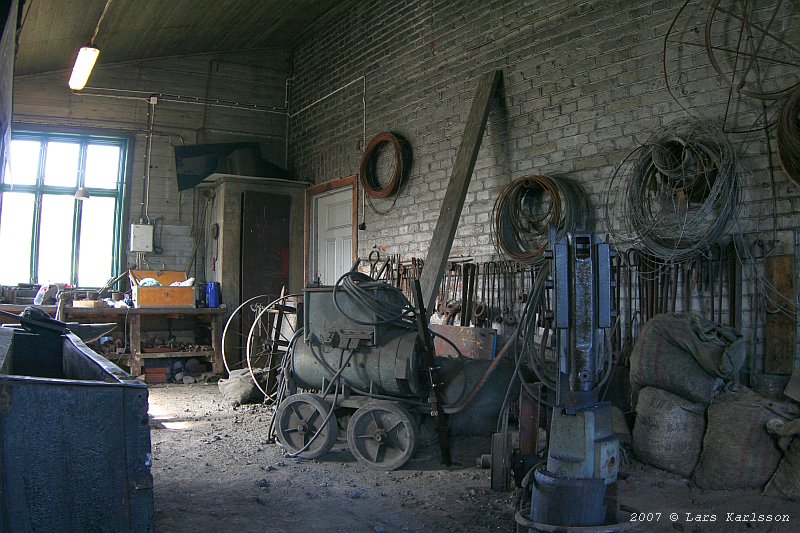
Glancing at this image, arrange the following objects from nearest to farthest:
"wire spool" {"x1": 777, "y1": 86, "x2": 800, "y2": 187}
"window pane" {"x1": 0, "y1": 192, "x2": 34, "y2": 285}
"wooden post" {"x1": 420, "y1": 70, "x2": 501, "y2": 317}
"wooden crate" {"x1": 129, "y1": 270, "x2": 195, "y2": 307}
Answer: "wire spool" {"x1": 777, "y1": 86, "x2": 800, "y2": 187}
"wooden post" {"x1": 420, "y1": 70, "x2": 501, "y2": 317}
"wooden crate" {"x1": 129, "y1": 270, "x2": 195, "y2": 307}
"window pane" {"x1": 0, "y1": 192, "x2": 34, "y2": 285}

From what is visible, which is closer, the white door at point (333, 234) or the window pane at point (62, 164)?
the white door at point (333, 234)

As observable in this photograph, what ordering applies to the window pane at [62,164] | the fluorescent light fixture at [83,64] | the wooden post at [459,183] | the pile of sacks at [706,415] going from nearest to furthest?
the pile of sacks at [706,415]
the wooden post at [459,183]
the fluorescent light fixture at [83,64]
the window pane at [62,164]

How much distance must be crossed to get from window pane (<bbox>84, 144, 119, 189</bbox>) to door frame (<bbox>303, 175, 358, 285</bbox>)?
277 centimetres

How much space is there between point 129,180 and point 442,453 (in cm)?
697

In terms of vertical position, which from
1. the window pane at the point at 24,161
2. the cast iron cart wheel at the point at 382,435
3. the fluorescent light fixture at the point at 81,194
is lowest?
the cast iron cart wheel at the point at 382,435

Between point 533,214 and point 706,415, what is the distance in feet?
8.52

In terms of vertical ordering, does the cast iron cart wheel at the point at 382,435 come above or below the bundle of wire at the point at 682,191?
below

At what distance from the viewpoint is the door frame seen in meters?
8.96

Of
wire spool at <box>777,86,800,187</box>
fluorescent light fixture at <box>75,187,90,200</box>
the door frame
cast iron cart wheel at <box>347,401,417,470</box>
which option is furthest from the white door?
wire spool at <box>777,86,800,187</box>

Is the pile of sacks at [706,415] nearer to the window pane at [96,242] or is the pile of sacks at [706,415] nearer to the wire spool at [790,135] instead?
the wire spool at [790,135]

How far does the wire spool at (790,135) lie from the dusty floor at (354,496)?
6.79 ft

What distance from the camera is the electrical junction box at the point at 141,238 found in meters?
9.57

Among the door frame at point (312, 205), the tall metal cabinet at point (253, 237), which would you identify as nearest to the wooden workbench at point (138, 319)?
the tall metal cabinet at point (253, 237)

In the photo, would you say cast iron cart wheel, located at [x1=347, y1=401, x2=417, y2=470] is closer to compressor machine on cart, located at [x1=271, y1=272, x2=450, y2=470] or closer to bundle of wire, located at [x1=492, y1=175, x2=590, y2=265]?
compressor machine on cart, located at [x1=271, y1=272, x2=450, y2=470]
